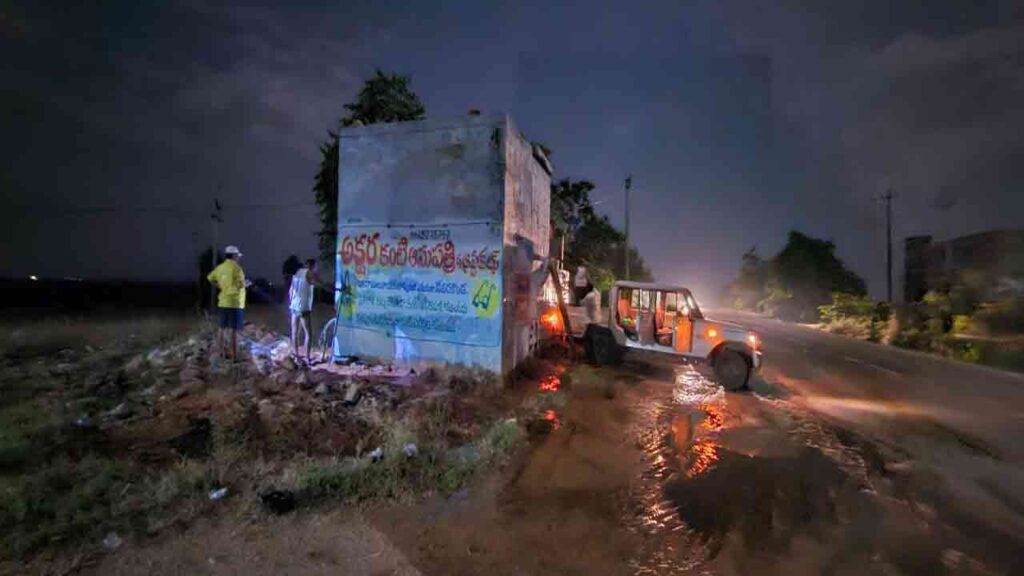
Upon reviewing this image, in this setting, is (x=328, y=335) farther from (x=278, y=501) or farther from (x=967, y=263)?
(x=967, y=263)

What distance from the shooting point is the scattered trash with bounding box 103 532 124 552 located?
12.5 ft

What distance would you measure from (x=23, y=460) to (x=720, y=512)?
22.4 ft

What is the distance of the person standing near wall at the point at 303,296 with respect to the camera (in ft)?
32.2

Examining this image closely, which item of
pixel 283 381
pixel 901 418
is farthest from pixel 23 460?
pixel 901 418

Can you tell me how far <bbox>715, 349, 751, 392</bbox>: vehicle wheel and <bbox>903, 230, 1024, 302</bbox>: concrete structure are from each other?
17.7 metres

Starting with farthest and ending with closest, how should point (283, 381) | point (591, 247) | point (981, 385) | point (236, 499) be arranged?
point (591, 247) < point (981, 385) < point (283, 381) < point (236, 499)

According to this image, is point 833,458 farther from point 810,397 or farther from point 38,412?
point 38,412

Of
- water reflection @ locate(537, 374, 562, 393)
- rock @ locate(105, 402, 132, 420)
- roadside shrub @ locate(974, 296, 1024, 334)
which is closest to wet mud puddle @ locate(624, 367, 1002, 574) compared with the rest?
water reflection @ locate(537, 374, 562, 393)

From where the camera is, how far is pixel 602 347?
12562mm

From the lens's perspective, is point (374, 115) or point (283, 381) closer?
point (283, 381)

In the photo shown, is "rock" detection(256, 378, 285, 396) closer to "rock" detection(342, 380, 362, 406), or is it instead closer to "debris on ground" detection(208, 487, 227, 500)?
"rock" detection(342, 380, 362, 406)

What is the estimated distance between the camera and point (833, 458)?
654 cm

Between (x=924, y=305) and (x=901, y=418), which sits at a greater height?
(x=924, y=305)

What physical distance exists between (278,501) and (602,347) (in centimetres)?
903
